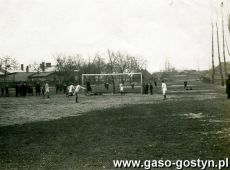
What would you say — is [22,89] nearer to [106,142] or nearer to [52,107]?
[52,107]

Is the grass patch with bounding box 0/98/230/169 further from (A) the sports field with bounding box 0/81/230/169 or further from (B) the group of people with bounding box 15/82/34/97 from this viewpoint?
(B) the group of people with bounding box 15/82/34/97

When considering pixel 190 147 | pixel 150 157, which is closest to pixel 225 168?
pixel 150 157

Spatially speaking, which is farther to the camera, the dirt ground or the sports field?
the dirt ground

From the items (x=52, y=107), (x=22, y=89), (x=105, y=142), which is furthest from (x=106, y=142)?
(x=22, y=89)

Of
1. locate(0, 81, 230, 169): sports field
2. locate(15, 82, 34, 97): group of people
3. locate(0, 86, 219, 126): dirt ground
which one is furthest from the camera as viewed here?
locate(15, 82, 34, 97): group of people

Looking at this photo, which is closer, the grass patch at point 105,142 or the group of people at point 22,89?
the grass patch at point 105,142

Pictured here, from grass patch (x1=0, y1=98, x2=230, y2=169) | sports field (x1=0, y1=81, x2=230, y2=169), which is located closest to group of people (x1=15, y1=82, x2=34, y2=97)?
sports field (x1=0, y1=81, x2=230, y2=169)

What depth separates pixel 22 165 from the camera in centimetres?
802

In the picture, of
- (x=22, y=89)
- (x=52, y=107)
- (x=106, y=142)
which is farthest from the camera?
(x=22, y=89)

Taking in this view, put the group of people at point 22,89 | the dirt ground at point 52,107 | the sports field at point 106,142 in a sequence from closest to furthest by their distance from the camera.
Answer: the sports field at point 106,142 < the dirt ground at point 52,107 < the group of people at point 22,89

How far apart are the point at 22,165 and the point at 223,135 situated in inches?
229

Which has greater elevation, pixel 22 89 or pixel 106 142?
pixel 22 89

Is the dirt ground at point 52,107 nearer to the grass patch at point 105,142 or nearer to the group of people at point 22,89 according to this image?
the grass patch at point 105,142

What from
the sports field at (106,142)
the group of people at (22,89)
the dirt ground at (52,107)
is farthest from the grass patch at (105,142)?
the group of people at (22,89)
